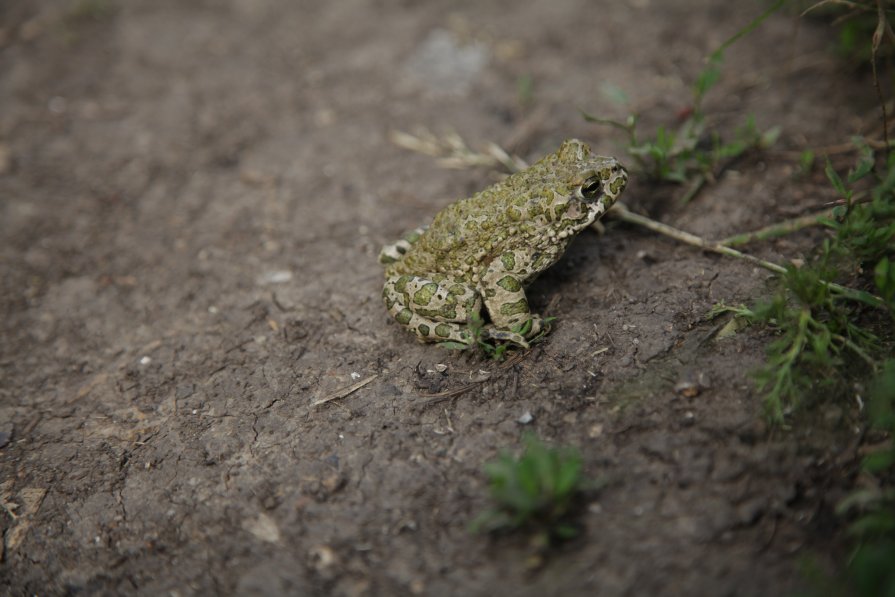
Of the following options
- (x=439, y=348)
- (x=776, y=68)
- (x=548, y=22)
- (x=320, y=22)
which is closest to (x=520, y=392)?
(x=439, y=348)

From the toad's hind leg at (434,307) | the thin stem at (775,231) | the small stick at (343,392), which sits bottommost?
the small stick at (343,392)

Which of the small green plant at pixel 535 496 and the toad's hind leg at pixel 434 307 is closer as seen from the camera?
the small green plant at pixel 535 496

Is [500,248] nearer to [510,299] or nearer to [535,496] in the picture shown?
[510,299]

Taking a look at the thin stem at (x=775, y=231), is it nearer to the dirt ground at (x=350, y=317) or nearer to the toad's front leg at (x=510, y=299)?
the dirt ground at (x=350, y=317)

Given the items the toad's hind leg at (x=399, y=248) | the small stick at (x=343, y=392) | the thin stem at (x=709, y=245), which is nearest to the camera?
the thin stem at (x=709, y=245)

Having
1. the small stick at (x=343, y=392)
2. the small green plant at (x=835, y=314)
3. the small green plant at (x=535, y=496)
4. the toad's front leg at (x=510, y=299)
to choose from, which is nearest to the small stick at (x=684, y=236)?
the small green plant at (x=835, y=314)

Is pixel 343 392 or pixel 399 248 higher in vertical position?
pixel 399 248

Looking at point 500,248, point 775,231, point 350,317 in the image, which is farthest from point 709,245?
point 350,317

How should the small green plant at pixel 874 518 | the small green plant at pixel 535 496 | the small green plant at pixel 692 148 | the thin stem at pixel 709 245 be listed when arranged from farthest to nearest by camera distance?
the small green plant at pixel 692 148 < the thin stem at pixel 709 245 < the small green plant at pixel 535 496 < the small green plant at pixel 874 518
